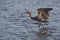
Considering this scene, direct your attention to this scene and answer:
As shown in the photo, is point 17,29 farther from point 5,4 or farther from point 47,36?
point 5,4

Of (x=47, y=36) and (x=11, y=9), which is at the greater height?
(x=11, y=9)

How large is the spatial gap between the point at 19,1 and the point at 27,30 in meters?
1.46

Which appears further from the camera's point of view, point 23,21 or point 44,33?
point 23,21

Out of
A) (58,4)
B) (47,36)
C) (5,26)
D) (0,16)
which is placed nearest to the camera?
(47,36)

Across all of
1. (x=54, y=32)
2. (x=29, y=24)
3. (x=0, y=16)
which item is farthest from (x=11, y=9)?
(x=54, y=32)

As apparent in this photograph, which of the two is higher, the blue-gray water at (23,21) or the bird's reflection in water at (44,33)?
the blue-gray water at (23,21)

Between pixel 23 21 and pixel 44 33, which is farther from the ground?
pixel 23 21

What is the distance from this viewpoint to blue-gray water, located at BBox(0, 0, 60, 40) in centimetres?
422

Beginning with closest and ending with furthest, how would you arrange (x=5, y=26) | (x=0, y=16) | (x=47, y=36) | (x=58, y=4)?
(x=47, y=36), (x=5, y=26), (x=0, y=16), (x=58, y=4)

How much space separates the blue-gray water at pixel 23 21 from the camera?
13.8 ft

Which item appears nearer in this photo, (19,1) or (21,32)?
(21,32)

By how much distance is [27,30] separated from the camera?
437 centimetres

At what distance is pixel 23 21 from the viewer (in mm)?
4676

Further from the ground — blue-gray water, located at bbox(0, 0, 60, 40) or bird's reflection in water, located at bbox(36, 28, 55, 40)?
blue-gray water, located at bbox(0, 0, 60, 40)
